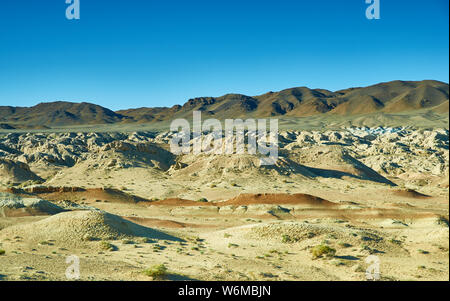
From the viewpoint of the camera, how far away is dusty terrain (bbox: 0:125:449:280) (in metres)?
15.4

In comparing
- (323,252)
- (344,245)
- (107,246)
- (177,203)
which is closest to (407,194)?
(177,203)

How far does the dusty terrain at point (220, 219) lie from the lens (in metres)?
15.4

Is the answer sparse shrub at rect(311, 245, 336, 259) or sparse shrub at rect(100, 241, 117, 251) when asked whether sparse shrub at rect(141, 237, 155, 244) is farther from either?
→ sparse shrub at rect(311, 245, 336, 259)

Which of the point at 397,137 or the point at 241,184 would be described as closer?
the point at 241,184

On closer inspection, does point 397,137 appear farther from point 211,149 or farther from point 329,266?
point 329,266

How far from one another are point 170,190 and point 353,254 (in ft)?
83.7

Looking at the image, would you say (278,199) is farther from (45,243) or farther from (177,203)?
(45,243)

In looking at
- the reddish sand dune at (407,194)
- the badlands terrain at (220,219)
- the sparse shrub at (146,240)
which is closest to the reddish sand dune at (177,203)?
the badlands terrain at (220,219)

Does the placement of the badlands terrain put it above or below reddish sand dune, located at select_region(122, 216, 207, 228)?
above

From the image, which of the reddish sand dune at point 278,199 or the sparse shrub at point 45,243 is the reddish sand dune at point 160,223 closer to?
the reddish sand dune at point 278,199

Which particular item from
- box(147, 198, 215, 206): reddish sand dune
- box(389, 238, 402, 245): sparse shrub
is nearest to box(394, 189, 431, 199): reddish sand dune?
box(147, 198, 215, 206): reddish sand dune

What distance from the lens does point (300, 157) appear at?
56250 mm

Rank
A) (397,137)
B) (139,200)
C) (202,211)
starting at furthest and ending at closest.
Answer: (397,137) → (139,200) → (202,211)
